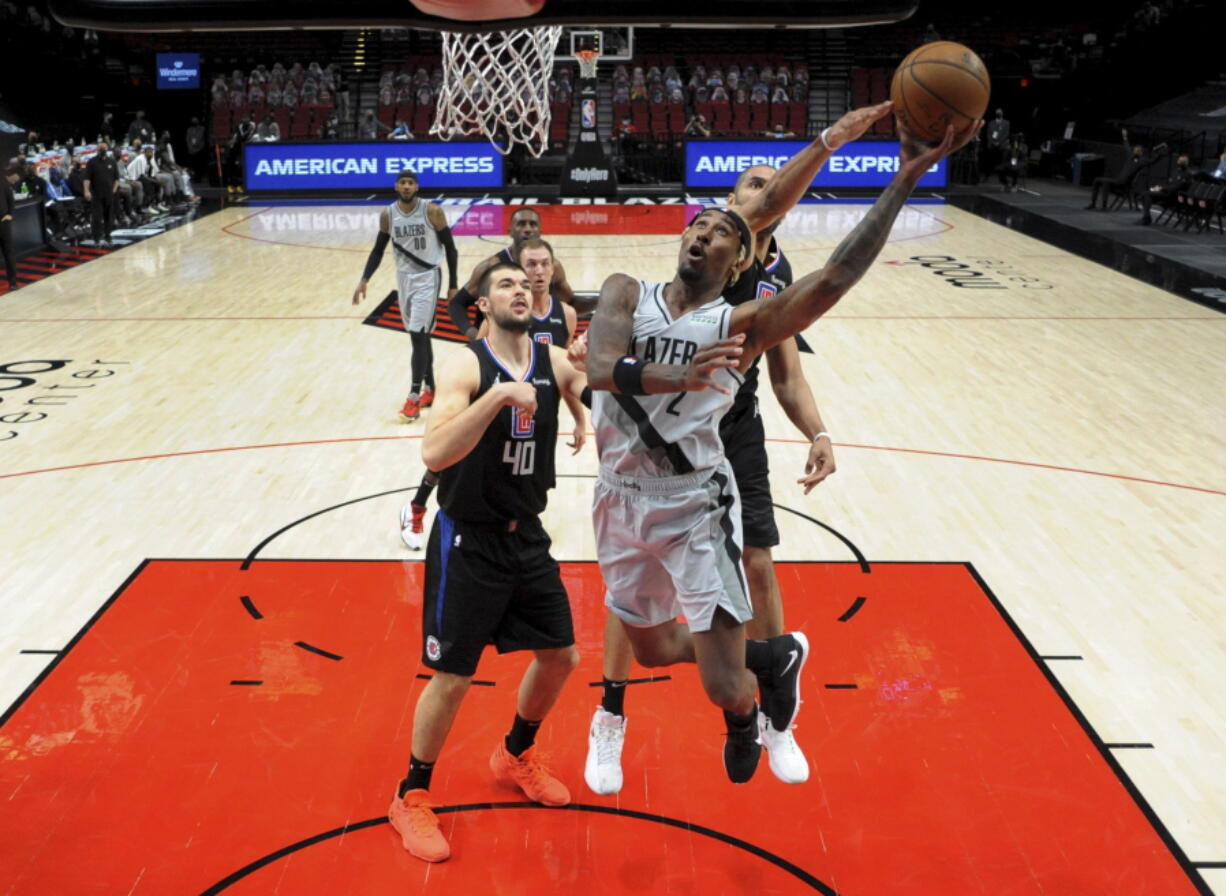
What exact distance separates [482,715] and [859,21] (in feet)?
9.69

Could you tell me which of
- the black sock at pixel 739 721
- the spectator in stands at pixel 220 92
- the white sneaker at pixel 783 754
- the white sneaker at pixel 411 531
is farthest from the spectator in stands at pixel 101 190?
the black sock at pixel 739 721

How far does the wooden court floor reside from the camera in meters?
3.92

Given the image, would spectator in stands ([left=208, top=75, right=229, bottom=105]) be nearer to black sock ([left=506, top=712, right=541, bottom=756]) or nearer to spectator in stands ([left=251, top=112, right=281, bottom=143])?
spectator in stands ([left=251, top=112, right=281, bottom=143])

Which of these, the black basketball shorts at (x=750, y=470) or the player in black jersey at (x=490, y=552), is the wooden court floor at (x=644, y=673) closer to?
the player in black jersey at (x=490, y=552)

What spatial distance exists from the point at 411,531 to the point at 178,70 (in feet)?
84.6

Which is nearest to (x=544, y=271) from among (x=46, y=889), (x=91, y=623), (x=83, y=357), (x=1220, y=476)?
(x=91, y=623)

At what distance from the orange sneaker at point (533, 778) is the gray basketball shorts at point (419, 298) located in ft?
15.6

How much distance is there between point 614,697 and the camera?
4238 millimetres

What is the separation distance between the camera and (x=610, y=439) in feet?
12.2

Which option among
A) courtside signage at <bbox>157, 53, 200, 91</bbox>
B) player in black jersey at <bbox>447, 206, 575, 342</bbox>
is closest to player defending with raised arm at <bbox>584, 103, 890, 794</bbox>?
player in black jersey at <bbox>447, 206, 575, 342</bbox>

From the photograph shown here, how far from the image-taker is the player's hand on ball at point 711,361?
2.99 metres

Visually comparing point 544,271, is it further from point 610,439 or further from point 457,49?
point 457,49

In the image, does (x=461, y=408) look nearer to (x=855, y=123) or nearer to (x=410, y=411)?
(x=855, y=123)

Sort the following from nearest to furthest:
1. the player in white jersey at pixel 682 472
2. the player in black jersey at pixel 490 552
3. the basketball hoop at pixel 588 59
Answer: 1. the player in white jersey at pixel 682 472
2. the player in black jersey at pixel 490 552
3. the basketball hoop at pixel 588 59
